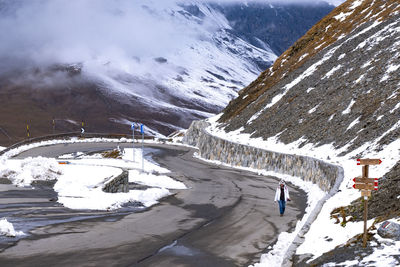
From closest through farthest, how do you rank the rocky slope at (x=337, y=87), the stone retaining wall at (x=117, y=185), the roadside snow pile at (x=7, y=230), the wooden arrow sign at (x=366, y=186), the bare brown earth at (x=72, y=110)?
1. the wooden arrow sign at (x=366, y=186)
2. the roadside snow pile at (x=7, y=230)
3. the stone retaining wall at (x=117, y=185)
4. the rocky slope at (x=337, y=87)
5. the bare brown earth at (x=72, y=110)

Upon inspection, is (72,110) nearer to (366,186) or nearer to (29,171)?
(29,171)

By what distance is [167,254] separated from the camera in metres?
12.1

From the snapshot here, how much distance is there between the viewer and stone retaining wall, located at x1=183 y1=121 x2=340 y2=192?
23305mm

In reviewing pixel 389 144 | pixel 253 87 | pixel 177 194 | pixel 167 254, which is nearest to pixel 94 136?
pixel 253 87

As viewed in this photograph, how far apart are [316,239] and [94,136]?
238ft

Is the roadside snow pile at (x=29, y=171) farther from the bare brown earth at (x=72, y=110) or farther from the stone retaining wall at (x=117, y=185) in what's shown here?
the bare brown earth at (x=72, y=110)

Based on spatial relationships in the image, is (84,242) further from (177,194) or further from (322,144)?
(322,144)

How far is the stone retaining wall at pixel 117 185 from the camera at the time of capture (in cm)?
2174

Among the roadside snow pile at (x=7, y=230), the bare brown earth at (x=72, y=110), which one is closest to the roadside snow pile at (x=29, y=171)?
the roadside snow pile at (x=7, y=230)

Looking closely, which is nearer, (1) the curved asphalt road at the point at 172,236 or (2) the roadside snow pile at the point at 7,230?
(1) the curved asphalt road at the point at 172,236

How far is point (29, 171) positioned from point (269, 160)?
669 inches

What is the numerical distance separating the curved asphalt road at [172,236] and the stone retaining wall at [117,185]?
94.6 inches

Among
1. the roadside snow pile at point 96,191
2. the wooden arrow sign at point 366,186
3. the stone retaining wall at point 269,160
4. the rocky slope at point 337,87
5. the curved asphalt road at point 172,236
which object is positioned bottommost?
the curved asphalt road at point 172,236

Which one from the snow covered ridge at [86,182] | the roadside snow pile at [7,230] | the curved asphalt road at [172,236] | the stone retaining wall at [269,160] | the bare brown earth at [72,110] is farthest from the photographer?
the bare brown earth at [72,110]
